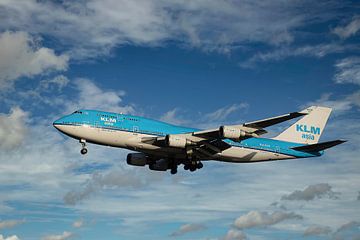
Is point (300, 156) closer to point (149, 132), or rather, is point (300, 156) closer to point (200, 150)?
point (200, 150)

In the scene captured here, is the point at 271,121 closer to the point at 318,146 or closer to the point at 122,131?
the point at 318,146

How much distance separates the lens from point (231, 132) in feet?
156

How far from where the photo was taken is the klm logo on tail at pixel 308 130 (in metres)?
62.8

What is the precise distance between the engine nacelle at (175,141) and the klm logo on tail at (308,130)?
68.3 ft

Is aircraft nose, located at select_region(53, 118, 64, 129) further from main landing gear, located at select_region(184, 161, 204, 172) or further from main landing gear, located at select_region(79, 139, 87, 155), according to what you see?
main landing gear, located at select_region(184, 161, 204, 172)

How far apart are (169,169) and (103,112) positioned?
44.3 feet

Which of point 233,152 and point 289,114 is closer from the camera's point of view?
point 289,114

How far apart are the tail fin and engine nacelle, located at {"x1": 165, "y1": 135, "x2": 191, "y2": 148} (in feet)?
57.0

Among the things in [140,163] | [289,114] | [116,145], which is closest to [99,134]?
[116,145]

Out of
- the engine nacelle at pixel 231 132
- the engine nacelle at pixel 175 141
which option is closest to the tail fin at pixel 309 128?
the engine nacelle at pixel 231 132

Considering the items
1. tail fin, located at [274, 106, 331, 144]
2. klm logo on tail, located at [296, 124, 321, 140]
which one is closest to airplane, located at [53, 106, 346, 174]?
tail fin, located at [274, 106, 331, 144]

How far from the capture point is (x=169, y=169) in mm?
58906

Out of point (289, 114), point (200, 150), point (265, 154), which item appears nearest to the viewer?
point (289, 114)

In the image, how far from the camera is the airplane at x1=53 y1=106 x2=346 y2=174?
Answer: 48.5 metres
